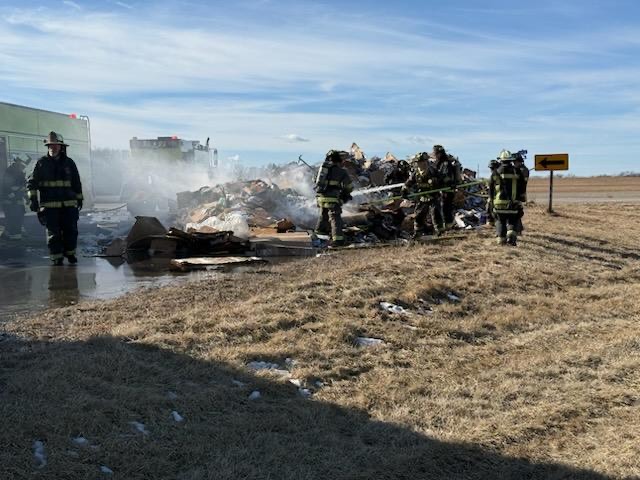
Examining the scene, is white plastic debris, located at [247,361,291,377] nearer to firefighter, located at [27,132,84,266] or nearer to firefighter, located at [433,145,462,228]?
firefighter, located at [27,132,84,266]

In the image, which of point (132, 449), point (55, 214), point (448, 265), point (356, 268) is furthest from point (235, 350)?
point (55, 214)

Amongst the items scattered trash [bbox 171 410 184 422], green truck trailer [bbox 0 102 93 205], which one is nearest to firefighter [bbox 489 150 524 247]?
scattered trash [bbox 171 410 184 422]

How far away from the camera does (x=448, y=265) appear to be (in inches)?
367

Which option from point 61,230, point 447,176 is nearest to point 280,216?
point 447,176

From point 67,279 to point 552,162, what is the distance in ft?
42.1

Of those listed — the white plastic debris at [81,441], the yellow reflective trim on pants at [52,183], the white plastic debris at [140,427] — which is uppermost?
the yellow reflective trim on pants at [52,183]

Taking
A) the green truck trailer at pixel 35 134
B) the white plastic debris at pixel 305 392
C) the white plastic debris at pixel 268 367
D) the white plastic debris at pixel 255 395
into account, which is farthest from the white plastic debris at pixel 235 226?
the white plastic debris at pixel 255 395

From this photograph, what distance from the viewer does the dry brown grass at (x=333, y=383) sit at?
3521 mm

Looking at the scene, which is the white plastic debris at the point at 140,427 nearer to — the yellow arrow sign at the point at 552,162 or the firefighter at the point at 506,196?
the firefighter at the point at 506,196

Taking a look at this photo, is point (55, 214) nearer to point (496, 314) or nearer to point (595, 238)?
point (496, 314)

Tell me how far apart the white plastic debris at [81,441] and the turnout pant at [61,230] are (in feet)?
23.5

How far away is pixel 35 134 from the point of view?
1670cm

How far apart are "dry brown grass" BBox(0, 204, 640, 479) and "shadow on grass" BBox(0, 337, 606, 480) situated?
0.01 metres

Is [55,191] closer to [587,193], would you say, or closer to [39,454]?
[39,454]
